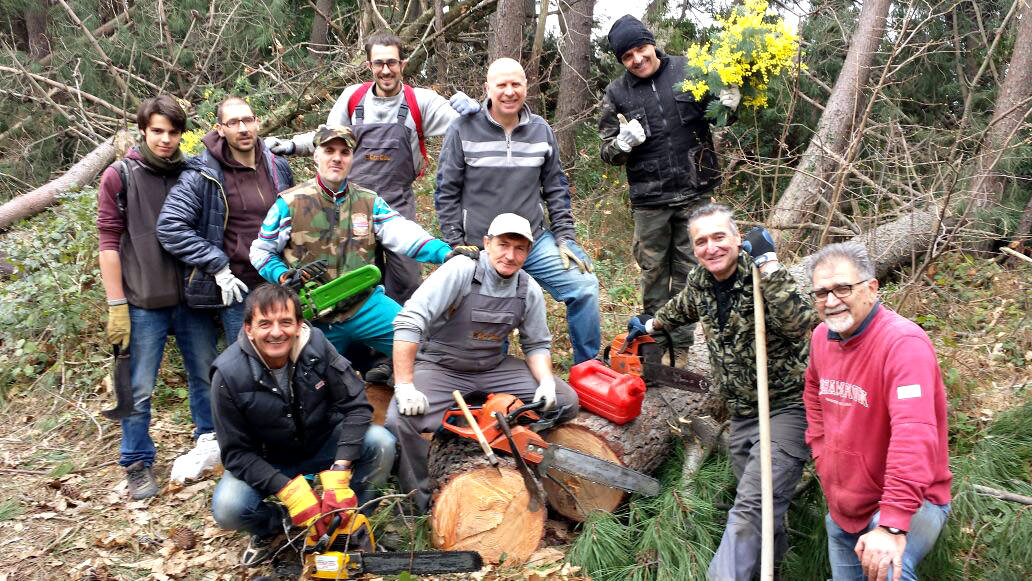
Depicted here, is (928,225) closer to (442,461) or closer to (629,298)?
(629,298)

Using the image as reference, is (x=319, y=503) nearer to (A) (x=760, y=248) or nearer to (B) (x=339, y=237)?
(B) (x=339, y=237)

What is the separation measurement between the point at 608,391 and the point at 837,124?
427 centimetres

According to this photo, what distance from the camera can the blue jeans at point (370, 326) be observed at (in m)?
4.46

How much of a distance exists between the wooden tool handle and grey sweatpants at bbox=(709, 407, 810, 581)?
1.12 m

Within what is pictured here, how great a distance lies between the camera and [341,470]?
12.2ft

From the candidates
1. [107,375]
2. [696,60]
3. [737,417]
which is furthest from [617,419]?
[107,375]

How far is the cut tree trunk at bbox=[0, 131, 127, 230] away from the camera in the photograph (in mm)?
7758

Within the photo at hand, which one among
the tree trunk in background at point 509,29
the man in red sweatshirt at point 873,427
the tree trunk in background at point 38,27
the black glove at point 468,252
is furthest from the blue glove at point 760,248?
the tree trunk in background at point 38,27

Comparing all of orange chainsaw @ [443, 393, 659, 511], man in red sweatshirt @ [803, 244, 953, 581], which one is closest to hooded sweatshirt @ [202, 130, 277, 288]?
orange chainsaw @ [443, 393, 659, 511]

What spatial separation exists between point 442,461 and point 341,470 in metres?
0.51

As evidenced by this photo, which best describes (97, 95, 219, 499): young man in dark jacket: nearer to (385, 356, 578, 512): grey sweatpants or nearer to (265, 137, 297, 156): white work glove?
(265, 137, 297, 156): white work glove

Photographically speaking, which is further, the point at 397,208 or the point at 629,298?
the point at 629,298

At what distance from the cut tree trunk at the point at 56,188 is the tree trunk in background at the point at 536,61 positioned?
445cm

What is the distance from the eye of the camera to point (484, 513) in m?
3.73
